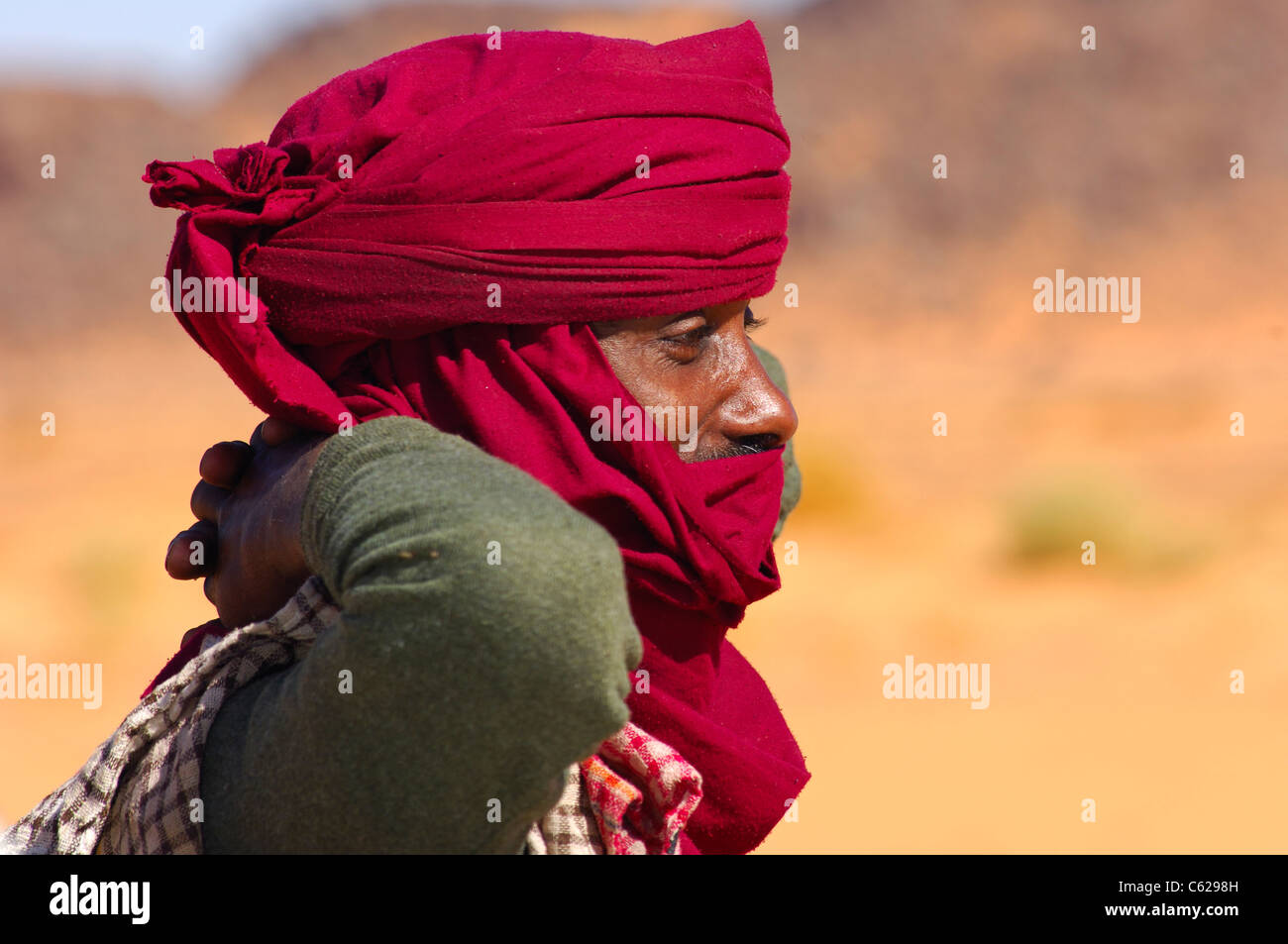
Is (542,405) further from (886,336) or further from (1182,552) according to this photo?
(886,336)

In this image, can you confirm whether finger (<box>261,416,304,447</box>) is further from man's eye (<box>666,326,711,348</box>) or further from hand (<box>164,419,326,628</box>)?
man's eye (<box>666,326,711,348</box>)

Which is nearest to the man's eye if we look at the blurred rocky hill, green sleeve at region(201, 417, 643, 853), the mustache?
the mustache

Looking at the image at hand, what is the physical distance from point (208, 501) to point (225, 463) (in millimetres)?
127

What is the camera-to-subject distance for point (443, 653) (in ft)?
5.21

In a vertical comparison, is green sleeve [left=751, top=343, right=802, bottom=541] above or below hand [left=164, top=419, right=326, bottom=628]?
above

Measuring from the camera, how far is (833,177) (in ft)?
115

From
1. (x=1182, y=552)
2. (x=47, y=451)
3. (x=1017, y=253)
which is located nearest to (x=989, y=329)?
(x=1017, y=253)

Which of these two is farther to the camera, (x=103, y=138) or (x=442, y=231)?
(x=103, y=138)

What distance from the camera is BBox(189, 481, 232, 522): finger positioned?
7.59 ft

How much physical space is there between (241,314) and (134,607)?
39.3 feet

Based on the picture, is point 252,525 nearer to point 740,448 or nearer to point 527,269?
point 527,269

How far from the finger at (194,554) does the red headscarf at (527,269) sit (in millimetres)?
251
